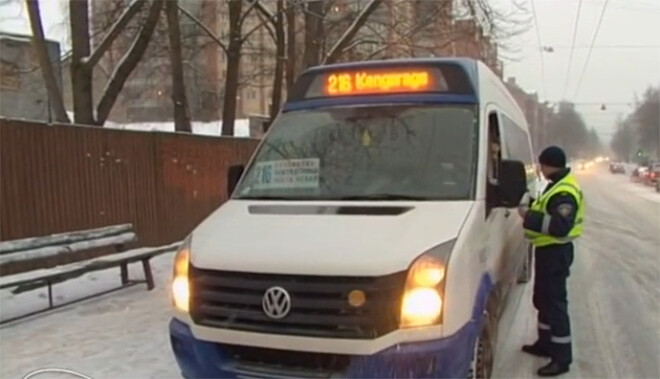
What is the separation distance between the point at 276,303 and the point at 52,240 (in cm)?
514

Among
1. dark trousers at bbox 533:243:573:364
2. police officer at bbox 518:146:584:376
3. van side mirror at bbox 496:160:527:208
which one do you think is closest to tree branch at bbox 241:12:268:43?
police officer at bbox 518:146:584:376

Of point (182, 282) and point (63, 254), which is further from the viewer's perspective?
point (63, 254)

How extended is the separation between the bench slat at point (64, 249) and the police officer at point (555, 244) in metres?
5.44

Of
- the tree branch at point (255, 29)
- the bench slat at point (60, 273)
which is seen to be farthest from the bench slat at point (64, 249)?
the tree branch at point (255, 29)

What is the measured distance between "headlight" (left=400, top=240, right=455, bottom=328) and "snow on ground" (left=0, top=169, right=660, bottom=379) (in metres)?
2.09

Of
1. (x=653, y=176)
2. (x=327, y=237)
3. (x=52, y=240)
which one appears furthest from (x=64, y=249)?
(x=653, y=176)

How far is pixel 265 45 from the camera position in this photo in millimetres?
22312

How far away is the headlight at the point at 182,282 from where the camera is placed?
140 inches

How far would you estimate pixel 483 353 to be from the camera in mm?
3910

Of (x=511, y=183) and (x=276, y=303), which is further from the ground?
(x=511, y=183)

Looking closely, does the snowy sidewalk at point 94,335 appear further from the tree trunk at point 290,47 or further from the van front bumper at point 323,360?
the tree trunk at point 290,47

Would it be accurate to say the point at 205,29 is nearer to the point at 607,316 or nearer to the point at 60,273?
the point at 60,273

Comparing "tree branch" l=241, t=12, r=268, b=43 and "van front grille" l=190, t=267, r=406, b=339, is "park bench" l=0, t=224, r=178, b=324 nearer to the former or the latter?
"van front grille" l=190, t=267, r=406, b=339

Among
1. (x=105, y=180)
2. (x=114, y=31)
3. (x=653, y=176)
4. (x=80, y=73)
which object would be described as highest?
(x=114, y=31)
